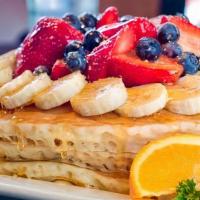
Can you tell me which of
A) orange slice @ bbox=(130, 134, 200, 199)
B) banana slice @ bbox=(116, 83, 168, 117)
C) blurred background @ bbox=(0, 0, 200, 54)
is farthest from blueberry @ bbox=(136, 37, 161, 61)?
blurred background @ bbox=(0, 0, 200, 54)

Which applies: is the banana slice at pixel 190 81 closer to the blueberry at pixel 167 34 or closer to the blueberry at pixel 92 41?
the blueberry at pixel 167 34

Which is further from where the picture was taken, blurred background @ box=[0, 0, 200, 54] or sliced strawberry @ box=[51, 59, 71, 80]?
blurred background @ box=[0, 0, 200, 54]

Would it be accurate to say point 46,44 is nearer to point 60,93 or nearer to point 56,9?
point 60,93

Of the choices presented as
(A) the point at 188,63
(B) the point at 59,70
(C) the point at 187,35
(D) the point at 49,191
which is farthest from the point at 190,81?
(D) the point at 49,191

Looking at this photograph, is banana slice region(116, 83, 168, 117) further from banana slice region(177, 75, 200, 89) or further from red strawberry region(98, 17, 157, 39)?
red strawberry region(98, 17, 157, 39)

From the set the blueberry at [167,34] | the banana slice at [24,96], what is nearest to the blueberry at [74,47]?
the banana slice at [24,96]
